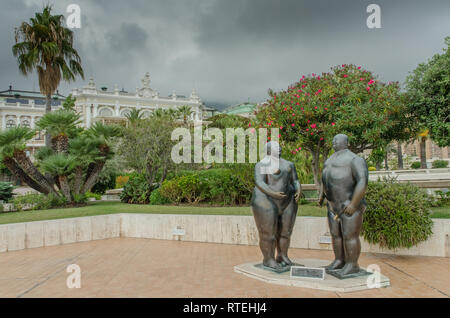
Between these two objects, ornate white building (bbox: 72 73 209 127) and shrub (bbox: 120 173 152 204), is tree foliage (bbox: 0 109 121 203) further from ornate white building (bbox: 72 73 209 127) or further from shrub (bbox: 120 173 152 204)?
ornate white building (bbox: 72 73 209 127)

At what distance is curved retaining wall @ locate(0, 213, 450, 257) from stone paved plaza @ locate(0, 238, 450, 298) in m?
0.27

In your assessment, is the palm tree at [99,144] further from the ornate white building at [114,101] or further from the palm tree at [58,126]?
the ornate white building at [114,101]

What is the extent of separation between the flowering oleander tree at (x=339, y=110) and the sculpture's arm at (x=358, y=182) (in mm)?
5116

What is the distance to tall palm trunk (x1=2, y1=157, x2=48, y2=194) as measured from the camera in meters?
11.5

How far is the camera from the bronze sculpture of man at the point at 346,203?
15.4 feet

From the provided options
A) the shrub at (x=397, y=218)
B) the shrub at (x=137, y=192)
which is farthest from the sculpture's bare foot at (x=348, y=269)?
the shrub at (x=137, y=192)

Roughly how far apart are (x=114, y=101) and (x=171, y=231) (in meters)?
64.0

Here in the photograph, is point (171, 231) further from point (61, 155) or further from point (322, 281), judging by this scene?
point (61, 155)

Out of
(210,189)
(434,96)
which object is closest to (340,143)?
(434,96)

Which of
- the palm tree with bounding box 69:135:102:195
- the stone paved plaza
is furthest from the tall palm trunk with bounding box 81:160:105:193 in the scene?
the stone paved plaza

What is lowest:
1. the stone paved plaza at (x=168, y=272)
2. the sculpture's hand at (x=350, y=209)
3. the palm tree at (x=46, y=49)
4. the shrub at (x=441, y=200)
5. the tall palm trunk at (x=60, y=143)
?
the stone paved plaza at (x=168, y=272)

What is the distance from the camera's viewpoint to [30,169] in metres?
12.0

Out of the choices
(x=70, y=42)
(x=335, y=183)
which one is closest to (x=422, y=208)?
(x=335, y=183)

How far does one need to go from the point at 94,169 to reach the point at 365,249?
10.8m
